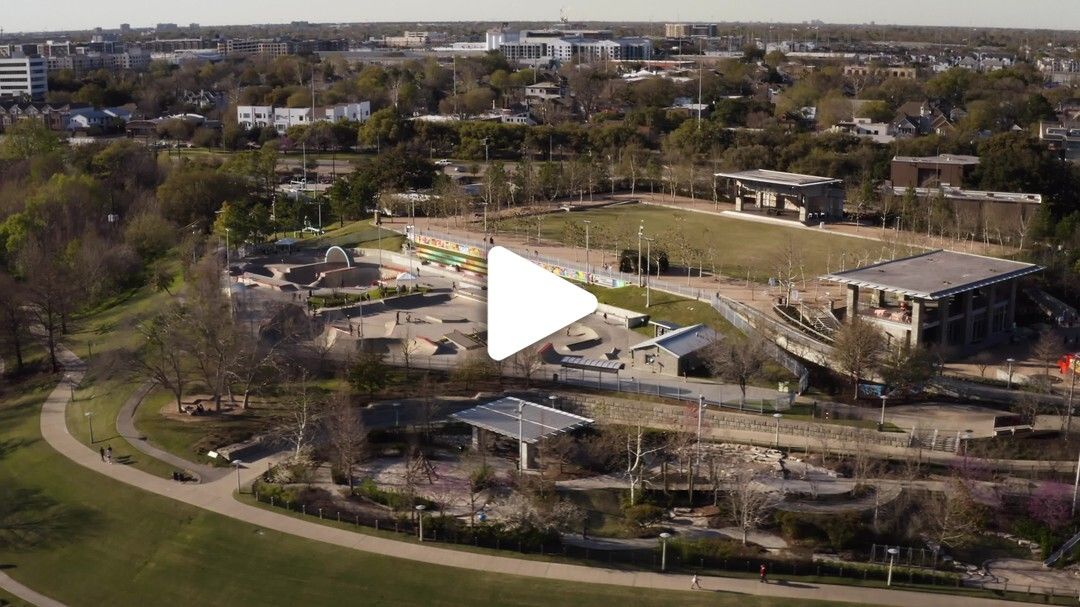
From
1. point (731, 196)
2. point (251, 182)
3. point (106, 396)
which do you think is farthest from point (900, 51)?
point (106, 396)

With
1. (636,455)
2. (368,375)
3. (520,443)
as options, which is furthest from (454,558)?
(368,375)

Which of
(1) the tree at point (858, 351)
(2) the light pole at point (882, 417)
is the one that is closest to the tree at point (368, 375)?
(1) the tree at point (858, 351)

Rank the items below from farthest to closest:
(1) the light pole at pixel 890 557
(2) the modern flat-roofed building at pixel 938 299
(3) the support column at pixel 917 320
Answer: (2) the modern flat-roofed building at pixel 938 299 → (3) the support column at pixel 917 320 → (1) the light pole at pixel 890 557

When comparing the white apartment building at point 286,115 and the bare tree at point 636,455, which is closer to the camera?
the bare tree at point 636,455

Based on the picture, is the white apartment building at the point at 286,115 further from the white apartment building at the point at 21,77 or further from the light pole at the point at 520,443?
the light pole at the point at 520,443

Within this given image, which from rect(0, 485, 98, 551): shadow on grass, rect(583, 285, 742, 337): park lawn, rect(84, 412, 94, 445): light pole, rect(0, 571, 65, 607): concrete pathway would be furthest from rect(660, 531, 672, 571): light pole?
rect(84, 412, 94, 445): light pole

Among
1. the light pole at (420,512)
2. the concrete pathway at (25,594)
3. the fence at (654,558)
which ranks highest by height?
the light pole at (420,512)
